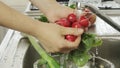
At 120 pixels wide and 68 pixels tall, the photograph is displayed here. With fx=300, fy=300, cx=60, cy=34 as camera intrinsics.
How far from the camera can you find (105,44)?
106 cm

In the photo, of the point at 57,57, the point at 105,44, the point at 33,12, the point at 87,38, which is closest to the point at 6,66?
the point at 57,57

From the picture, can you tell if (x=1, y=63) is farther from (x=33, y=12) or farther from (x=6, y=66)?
(x=33, y=12)

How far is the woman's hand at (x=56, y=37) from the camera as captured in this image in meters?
0.69

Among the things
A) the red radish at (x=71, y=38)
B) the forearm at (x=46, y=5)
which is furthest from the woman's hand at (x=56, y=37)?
the forearm at (x=46, y=5)

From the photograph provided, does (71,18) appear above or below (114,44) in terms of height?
above

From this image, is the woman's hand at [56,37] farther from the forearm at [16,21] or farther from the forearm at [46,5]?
the forearm at [46,5]

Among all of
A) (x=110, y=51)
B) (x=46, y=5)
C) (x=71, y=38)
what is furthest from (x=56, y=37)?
(x=110, y=51)

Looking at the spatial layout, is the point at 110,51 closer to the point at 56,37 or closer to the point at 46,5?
the point at 46,5

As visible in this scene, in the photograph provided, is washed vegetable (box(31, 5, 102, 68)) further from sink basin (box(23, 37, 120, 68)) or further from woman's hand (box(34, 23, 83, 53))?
sink basin (box(23, 37, 120, 68))

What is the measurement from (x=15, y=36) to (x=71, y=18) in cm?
34

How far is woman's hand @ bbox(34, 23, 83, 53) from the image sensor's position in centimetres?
69

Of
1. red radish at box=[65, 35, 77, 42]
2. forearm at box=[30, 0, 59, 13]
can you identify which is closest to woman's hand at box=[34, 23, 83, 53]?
red radish at box=[65, 35, 77, 42]

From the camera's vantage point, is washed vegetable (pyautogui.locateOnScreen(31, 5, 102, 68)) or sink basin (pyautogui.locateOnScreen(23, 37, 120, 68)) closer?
washed vegetable (pyautogui.locateOnScreen(31, 5, 102, 68))

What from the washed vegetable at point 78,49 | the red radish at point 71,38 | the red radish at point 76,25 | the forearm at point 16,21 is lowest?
the washed vegetable at point 78,49
